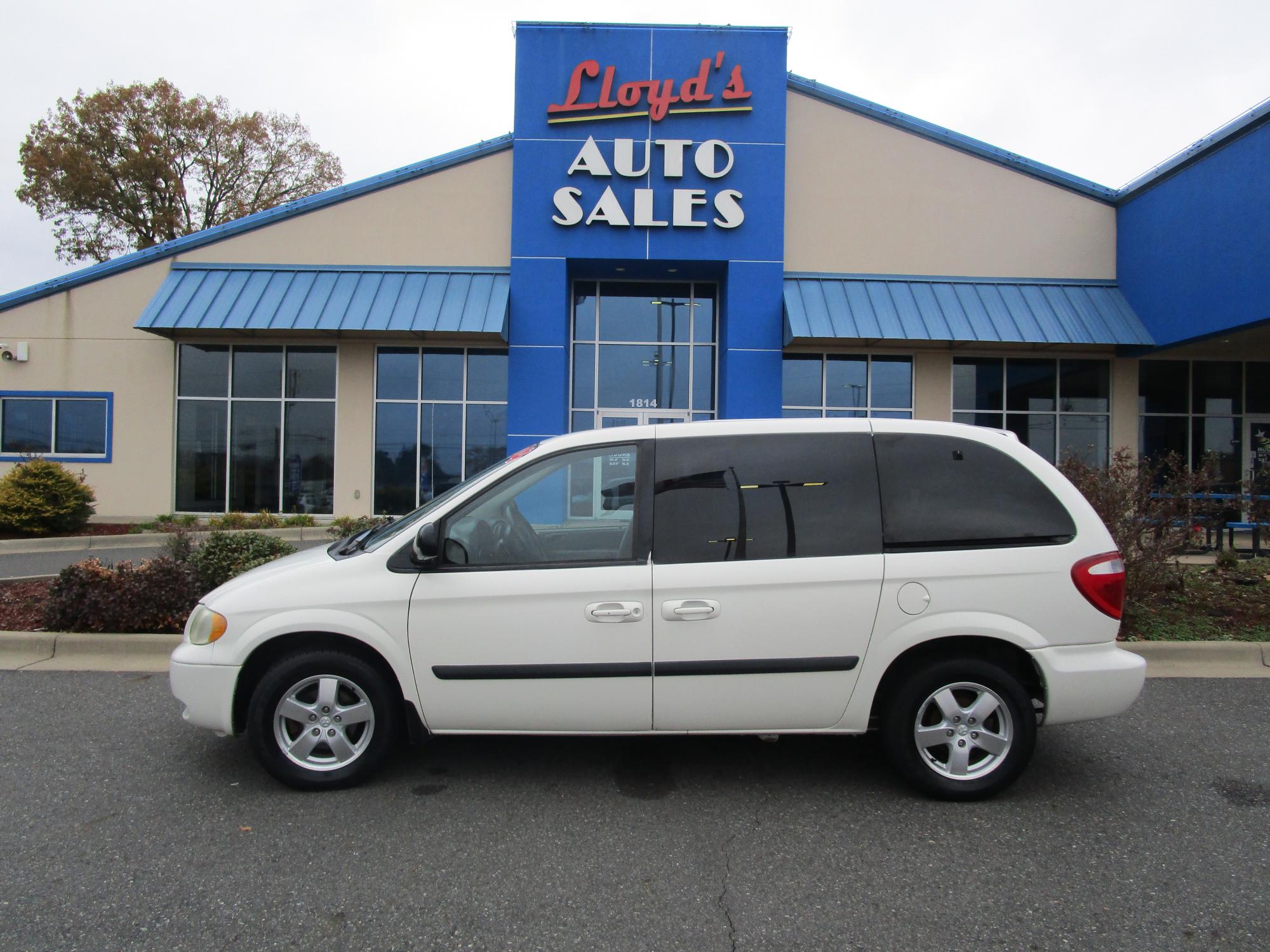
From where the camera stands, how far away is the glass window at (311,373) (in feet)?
49.3

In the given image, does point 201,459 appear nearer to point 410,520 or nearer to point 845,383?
point 845,383

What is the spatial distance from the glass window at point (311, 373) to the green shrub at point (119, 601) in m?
8.95

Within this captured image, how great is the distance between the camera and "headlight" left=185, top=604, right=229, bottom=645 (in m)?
3.69

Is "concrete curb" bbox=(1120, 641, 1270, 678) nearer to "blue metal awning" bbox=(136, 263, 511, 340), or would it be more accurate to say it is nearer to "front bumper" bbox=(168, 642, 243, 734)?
"front bumper" bbox=(168, 642, 243, 734)

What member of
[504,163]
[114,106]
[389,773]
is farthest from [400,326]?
[114,106]

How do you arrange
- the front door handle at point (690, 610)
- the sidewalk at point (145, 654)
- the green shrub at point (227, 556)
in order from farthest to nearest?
the green shrub at point (227, 556), the sidewalk at point (145, 654), the front door handle at point (690, 610)

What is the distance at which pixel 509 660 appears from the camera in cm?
360

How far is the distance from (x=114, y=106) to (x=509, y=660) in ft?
106

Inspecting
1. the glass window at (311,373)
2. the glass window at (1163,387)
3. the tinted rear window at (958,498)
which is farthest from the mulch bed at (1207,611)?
the glass window at (311,373)

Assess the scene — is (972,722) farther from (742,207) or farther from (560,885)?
(742,207)

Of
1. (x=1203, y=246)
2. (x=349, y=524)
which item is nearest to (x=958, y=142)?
(x=1203, y=246)

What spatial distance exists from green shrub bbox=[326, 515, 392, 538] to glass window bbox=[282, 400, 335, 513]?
748 mm

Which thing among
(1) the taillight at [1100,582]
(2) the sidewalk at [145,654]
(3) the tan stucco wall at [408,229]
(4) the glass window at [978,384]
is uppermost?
(3) the tan stucco wall at [408,229]

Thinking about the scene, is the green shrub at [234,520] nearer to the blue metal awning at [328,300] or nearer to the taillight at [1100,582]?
the blue metal awning at [328,300]
